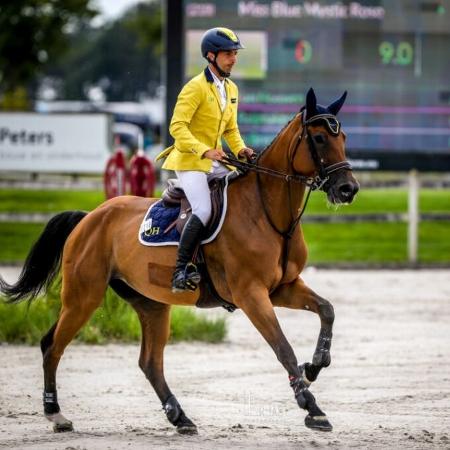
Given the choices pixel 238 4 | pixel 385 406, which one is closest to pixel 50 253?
pixel 385 406

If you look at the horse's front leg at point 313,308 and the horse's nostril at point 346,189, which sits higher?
the horse's nostril at point 346,189

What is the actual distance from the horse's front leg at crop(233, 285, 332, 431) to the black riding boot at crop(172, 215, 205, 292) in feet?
1.15

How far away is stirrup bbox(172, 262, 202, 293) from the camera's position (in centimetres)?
876

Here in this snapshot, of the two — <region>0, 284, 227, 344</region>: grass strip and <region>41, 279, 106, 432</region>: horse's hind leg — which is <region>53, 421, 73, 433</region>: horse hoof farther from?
<region>0, 284, 227, 344</region>: grass strip

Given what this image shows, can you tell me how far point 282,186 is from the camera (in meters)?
8.88

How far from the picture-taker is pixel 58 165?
82.3 feet

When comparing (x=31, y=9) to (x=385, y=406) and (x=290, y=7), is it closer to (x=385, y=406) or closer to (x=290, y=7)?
(x=290, y=7)

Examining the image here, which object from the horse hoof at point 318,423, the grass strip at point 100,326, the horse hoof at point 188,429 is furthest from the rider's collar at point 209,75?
the grass strip at point 100,326

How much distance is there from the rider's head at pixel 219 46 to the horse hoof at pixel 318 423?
8.09 feet

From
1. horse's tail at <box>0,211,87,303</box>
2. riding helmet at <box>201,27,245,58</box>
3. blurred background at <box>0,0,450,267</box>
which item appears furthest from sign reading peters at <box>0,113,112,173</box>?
riding helmet at <box>201,27,245,58</box>

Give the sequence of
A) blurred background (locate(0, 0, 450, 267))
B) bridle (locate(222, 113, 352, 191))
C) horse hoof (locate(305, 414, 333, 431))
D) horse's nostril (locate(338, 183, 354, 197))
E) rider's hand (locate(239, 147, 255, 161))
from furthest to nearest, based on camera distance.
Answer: blurred background (locate(0, 0, 450, 267)), rider's hand (locate(239, 147, 255, 161)), bridle (locate(222, 113, 352, 191)), horse's nostril (locate(338, 183, 354, 197)), horse hoof (locate(305, 414, 333, 431))

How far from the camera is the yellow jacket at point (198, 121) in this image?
29.3 ft

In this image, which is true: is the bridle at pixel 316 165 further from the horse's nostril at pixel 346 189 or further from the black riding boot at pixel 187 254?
the black riding boot at pixel 187 254

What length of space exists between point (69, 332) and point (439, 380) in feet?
10.6
